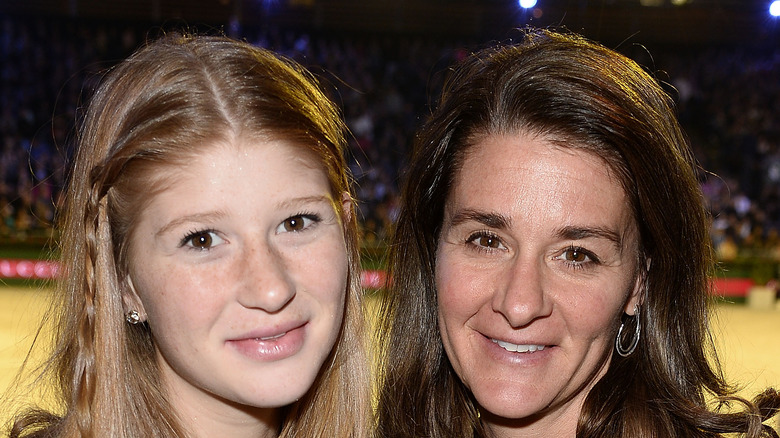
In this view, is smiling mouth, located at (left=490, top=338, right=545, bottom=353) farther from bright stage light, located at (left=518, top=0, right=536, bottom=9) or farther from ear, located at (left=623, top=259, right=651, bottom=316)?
bright stage light, located at (left=518, top=0, right=536, bottom=9)

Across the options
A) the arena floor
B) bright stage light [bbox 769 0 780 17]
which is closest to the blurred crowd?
bright stage light [bbox 769 0 780 17]

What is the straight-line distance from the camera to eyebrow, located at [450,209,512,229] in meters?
2.25

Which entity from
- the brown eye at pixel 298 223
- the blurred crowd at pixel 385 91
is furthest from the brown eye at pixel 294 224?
the blurred crowd at pixel 385 91

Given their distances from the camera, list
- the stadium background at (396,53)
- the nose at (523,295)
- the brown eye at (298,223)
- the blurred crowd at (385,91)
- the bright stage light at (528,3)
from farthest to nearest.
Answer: the blurred crowd at (385,91) < the stadium background at (396,53) < the bright stage light at (528,3) < the nose at (523,295) < the brown eye at (298,223)

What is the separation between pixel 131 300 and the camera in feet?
6.88

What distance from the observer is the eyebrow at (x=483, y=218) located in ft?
Result: 7.39

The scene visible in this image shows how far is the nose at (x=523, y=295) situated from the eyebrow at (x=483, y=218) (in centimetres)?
11

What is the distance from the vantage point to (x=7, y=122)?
17203 millimetres

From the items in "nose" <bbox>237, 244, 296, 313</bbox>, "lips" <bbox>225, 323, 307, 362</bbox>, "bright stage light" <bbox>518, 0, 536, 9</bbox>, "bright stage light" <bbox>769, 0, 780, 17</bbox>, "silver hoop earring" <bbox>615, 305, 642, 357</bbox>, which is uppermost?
"bright stage light" <bbox>769, 0, 780, 17</bbox>

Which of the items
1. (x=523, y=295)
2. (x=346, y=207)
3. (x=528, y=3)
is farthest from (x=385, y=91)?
(x=523, y=295)

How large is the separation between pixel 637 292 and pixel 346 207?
90cm

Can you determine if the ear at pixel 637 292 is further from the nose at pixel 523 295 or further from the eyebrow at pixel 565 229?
the nose at pixel 523 295

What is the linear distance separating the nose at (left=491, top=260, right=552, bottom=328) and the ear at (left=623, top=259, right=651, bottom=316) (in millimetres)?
333

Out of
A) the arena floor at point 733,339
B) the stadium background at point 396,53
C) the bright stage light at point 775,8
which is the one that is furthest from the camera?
the stadium background at point 396,53
